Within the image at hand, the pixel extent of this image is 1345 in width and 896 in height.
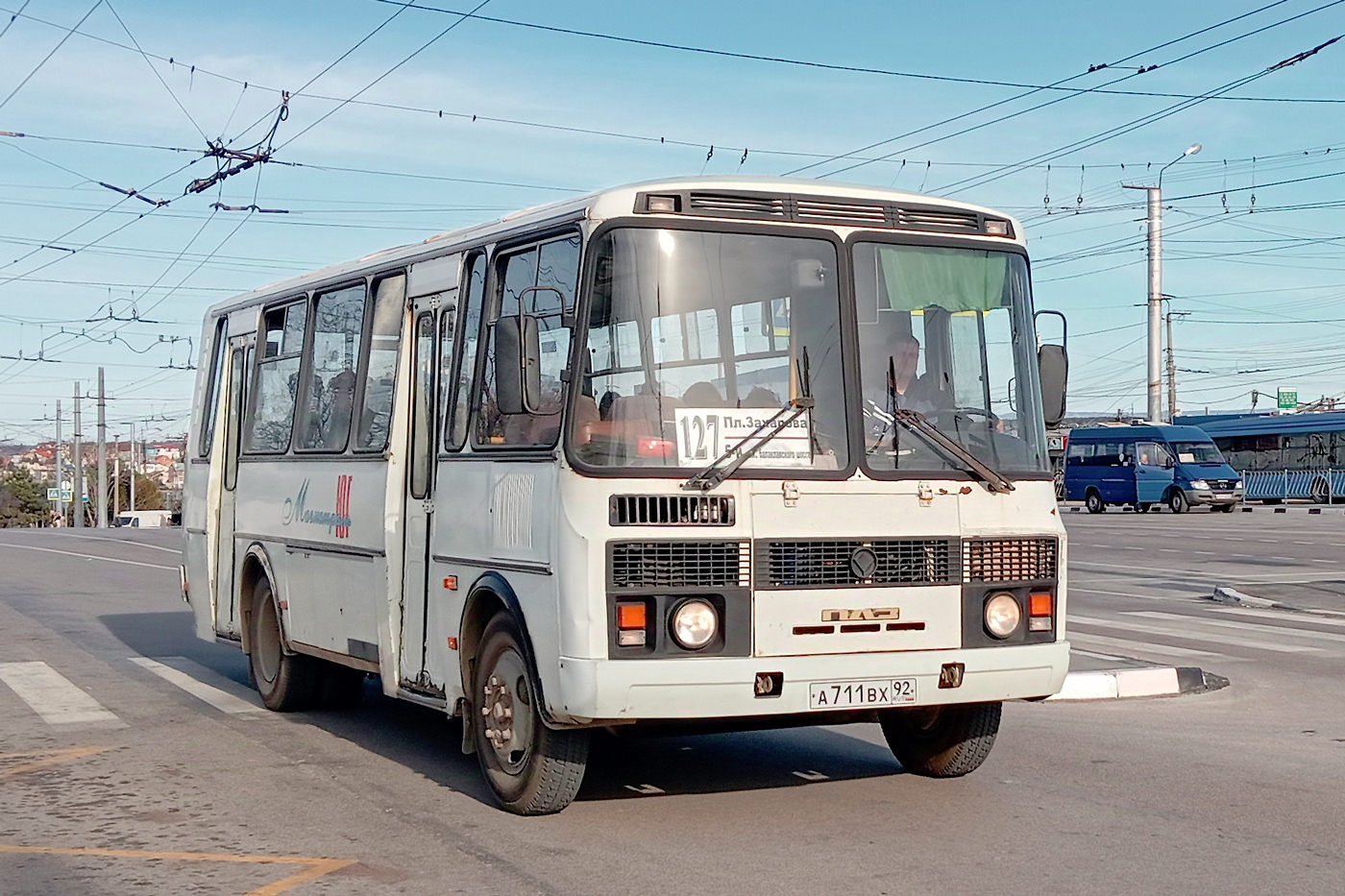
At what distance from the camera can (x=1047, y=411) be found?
7875mm

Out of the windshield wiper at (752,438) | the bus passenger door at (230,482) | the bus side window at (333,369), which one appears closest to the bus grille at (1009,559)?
the windshield wiper at (752,438)

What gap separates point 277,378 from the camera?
1091 centimetres

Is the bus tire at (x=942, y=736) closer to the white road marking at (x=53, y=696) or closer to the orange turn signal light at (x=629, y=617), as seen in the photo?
the orange turn signal light at (x=629, y=617)

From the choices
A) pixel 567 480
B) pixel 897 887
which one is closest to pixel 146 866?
pixel 567 480

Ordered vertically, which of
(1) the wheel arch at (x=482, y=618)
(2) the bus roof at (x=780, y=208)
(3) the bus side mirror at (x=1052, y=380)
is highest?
(2) the bus roof at (x=780, y=208)

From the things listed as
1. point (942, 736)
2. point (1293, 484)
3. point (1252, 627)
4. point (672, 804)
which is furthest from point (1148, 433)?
point (672, 804)

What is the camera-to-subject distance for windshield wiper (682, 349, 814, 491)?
22.2 ft

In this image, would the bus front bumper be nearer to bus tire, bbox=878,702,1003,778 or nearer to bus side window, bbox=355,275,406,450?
bus tire, bbox=878,702,1003,778

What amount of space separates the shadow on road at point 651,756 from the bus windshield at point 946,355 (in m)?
1.83

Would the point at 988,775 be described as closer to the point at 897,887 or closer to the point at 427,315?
the point at 897,887

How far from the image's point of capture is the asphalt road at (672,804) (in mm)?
6199

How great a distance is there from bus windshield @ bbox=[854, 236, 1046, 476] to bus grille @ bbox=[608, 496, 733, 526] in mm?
752

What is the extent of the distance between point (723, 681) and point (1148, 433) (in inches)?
1834

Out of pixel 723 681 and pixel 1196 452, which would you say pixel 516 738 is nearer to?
pixel 723 681
